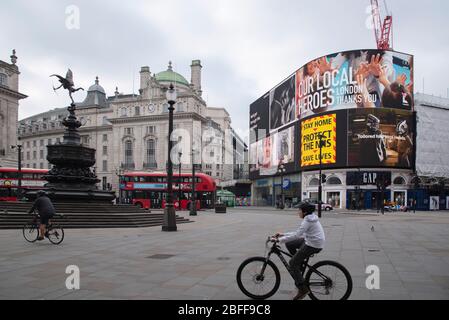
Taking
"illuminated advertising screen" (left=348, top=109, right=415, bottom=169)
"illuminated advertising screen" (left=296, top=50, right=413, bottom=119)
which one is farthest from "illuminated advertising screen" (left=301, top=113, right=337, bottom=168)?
"illuminated advertising screen" (left=348, top=109, right=415, bottom=169)

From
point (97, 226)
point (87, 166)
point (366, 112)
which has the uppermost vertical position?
point (366, 112)

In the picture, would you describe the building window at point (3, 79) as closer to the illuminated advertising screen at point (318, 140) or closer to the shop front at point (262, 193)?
the illuminated advertising screen at point (318, 140)

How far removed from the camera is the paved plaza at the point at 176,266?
6.83 metres

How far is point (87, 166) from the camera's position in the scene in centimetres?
2377

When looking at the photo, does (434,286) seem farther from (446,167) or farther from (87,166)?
(446,167)

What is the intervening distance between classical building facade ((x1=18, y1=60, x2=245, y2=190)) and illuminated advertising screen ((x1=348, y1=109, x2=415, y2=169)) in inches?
1401

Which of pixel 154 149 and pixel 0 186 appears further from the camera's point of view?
pixel 154 149

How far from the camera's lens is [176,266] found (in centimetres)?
932

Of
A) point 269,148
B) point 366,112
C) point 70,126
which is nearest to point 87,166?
point 70,126

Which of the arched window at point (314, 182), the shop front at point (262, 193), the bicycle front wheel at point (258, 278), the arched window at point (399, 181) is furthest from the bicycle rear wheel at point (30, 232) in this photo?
the shop front at point (262, 193)

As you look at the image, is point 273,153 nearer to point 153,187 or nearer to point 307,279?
point 153,187

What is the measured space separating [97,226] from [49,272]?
11170 millimetres

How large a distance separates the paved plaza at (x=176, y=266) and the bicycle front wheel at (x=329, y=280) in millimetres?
554

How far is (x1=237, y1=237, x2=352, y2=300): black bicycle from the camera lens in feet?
20.4
